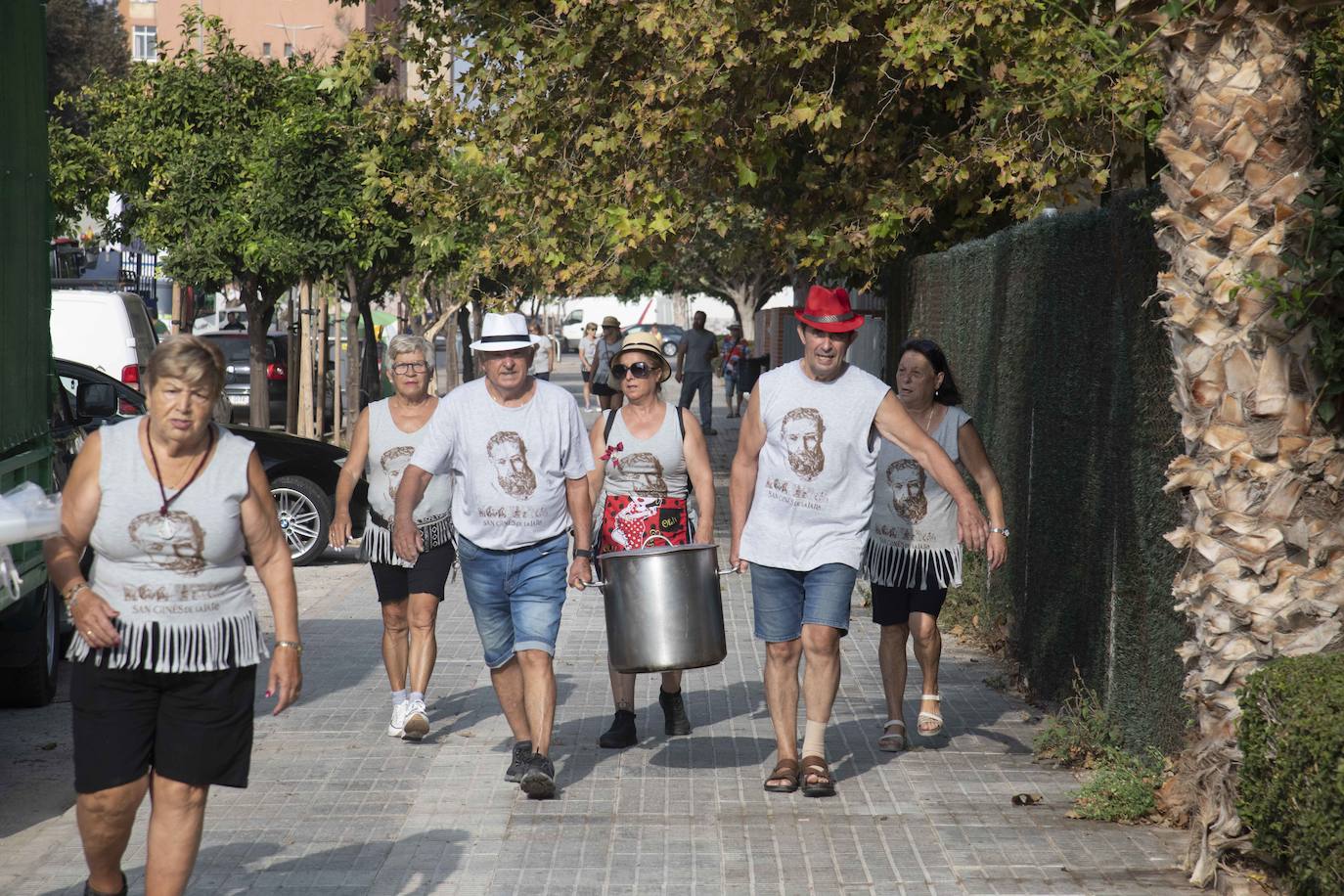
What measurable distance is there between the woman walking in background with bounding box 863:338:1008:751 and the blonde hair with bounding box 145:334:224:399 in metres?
3.76

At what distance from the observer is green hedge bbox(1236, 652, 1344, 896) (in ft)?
14.3

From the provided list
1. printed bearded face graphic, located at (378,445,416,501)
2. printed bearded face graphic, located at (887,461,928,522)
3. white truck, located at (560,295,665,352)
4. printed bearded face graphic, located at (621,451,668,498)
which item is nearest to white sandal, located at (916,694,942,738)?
printed bearded face graphic, located at (887,461,928,522)

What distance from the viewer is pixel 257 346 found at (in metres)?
22.6

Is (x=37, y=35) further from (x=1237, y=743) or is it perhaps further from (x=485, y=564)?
(x=1237, y=743)

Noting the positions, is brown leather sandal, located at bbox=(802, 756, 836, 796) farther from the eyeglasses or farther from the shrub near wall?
the eyeglasses

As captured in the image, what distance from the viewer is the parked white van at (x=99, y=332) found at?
15.5m

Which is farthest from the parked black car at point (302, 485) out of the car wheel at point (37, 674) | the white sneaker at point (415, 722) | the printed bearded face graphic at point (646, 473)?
the printed bearded face graphic at point (646, 473)

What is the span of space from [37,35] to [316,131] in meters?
14.2

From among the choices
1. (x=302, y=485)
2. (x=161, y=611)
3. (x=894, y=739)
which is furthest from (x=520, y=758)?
(x=302, y=485)

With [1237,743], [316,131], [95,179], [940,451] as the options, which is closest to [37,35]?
[940,451]

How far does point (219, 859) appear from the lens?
230 inches

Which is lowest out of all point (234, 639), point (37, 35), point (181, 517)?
point (234, 639)

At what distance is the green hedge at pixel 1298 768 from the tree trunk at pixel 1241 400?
279 mm

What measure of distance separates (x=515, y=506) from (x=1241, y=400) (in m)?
2.77
